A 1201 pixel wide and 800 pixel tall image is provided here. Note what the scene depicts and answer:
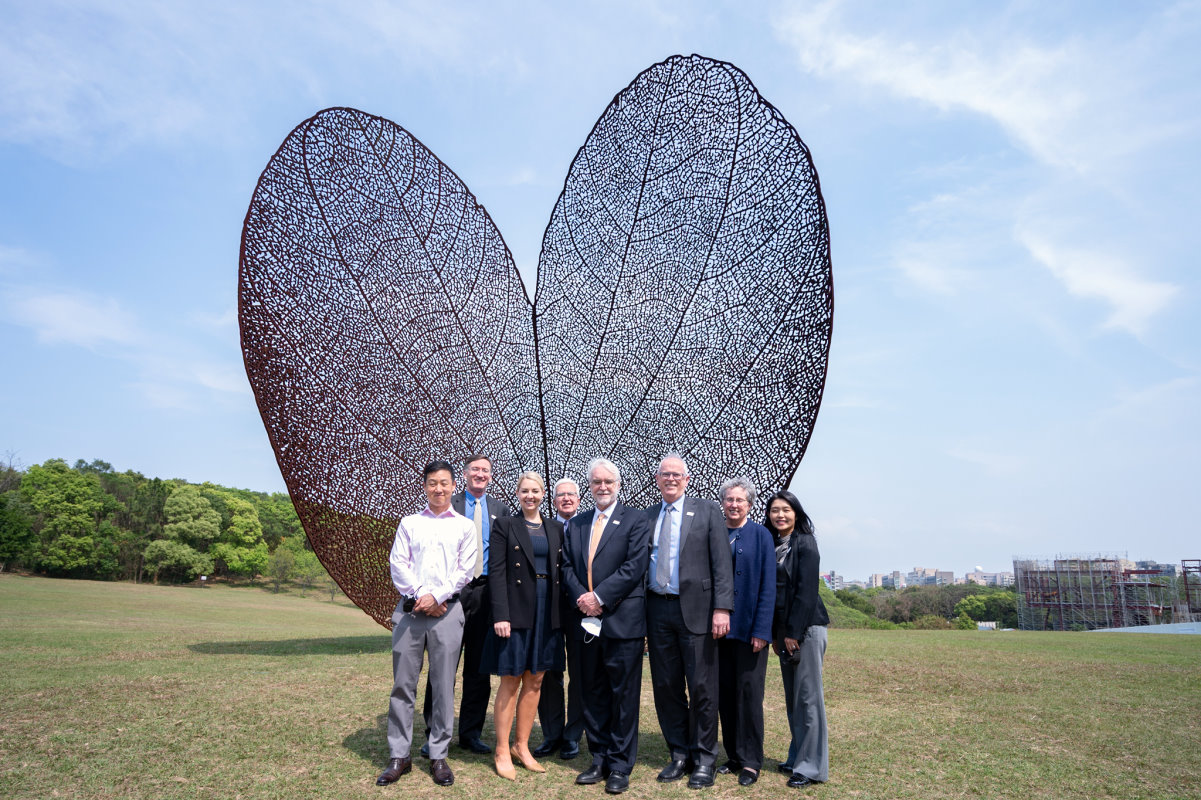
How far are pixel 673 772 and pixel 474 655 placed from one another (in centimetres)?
138

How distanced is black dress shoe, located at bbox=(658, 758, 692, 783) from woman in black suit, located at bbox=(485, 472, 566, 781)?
0.69 m

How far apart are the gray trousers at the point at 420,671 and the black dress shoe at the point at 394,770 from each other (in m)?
0.03

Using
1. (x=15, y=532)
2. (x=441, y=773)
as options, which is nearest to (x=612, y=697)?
(x=441, y=773)

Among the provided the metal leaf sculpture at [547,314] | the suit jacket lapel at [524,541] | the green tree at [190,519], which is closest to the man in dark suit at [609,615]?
the suit jacket lapel at [524,541]

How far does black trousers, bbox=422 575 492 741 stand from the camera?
176 inches

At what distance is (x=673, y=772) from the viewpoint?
4.14 metres

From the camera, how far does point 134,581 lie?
36906 mm

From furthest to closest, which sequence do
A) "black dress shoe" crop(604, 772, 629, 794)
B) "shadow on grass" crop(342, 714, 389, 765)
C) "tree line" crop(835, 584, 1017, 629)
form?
"tree line" crop(835, 584, 1017, 629)
"shadow on grass" crop(342, 714, 389, 765)
"black dress shoe" crop(604, 772, 629, 794)

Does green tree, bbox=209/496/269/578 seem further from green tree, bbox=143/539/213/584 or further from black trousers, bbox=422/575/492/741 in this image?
black trousers, bbox=422/575/492/741

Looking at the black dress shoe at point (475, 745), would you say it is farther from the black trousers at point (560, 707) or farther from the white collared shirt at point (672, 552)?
the white collared shirt at point (672, 552)

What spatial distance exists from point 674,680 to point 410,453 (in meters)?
4.33

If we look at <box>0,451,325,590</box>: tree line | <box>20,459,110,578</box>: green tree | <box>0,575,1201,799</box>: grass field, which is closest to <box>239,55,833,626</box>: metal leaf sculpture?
<box>0,575,1201,799</box>: grass field

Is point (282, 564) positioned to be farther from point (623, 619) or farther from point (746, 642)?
point (746, 642)

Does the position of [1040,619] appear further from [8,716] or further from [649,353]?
[8,716]
